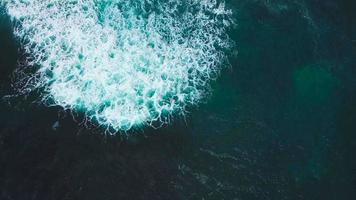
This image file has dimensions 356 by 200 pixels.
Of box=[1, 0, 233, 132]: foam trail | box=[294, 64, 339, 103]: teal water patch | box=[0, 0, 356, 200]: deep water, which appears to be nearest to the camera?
box=[0, 0, 356, 200]: deep water

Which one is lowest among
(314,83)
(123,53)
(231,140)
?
(231,140)

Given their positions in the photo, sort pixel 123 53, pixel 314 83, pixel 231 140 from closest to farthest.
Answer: pixel 231 140
pixel 123 53
pixel 314 83

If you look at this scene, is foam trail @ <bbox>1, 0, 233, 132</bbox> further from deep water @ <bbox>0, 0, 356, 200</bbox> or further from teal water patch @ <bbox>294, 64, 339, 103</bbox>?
teal water patch @ <bbox>294, 64, 339, 103</bbox>

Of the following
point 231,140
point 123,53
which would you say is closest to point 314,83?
point 231,140

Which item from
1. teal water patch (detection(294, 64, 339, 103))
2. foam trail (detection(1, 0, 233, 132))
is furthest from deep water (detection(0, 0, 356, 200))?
foam trail (detection(1, 0, 233, 132))

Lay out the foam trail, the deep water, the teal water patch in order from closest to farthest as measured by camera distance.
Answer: the deep water, the foam trail, the teal water patch

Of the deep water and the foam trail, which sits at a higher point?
the foam trail

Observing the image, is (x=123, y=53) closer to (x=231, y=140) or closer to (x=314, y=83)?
(x=231, y=140)

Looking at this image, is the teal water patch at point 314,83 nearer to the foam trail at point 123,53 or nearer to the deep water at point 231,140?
the deep water at point 231,140
